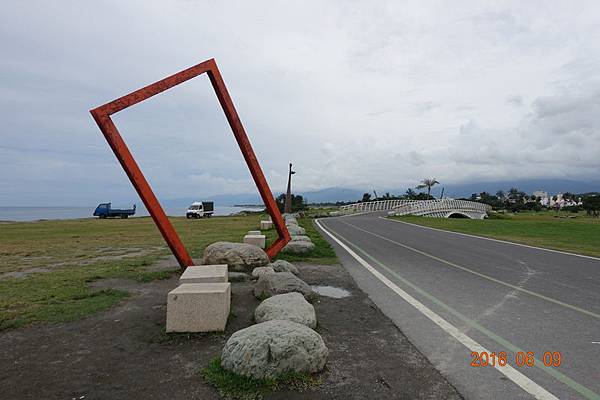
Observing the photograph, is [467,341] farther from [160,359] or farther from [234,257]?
[234,257]

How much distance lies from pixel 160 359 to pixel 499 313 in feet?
16.4

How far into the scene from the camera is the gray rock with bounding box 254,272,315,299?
689 centimetres

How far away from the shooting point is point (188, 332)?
5262 mm

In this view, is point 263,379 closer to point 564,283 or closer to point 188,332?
point 188,332

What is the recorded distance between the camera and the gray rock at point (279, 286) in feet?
22.6

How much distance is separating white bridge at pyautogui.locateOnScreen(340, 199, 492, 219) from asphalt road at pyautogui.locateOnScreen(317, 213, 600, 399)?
3894 cm

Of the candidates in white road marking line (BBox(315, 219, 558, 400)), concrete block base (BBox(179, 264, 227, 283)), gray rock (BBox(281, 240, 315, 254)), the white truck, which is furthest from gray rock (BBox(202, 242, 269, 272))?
the white truck

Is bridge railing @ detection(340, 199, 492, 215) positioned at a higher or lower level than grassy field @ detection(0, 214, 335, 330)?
higher

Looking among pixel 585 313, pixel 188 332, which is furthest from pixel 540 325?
pixel 188 332

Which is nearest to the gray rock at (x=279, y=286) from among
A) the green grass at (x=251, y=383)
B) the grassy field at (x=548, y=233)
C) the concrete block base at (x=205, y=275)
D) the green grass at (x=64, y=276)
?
the concrete block base at (x=205, y=275)

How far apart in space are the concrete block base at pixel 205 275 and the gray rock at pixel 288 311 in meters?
1.47

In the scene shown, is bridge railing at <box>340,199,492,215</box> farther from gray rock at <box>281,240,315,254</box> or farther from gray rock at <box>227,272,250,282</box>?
gray rock at <box>227,272,250,282</box>

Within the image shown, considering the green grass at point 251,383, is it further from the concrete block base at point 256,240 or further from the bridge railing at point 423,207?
the bridge railing at point 423,207

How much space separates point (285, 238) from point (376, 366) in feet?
25.2
